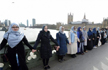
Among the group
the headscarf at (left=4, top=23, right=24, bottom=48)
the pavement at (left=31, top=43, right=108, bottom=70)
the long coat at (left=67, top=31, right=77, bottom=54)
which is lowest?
the pavement at (left=31, top=43, right=108, bottom=70)

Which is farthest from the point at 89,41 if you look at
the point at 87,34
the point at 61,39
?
the point at 61,39

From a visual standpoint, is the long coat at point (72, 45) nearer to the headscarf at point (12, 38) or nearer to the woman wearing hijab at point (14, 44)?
the woman wearing hijab at point (14, 44)

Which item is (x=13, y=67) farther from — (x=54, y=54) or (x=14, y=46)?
(x=54, y=54)

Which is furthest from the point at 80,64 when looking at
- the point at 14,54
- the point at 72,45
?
the point at 14,54

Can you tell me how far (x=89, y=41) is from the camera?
4820mm

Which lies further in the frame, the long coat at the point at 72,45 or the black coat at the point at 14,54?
the long coat at the point at 72,45

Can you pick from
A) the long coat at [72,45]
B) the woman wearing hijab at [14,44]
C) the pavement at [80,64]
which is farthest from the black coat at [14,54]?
the long coat at [72,45]

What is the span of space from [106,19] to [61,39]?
2009 inches

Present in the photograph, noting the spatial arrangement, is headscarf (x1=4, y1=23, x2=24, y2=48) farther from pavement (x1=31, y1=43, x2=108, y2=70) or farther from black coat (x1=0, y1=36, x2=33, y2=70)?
pavement (x1=31, y1=43, x2=108, y2=70)

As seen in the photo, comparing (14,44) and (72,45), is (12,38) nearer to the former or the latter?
(14,44)

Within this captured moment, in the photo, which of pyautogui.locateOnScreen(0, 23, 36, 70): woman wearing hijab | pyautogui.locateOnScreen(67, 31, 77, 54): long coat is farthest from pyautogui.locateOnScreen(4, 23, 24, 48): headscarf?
pyautogui.locateOnScreen(67, 31, 77, 54): long coat

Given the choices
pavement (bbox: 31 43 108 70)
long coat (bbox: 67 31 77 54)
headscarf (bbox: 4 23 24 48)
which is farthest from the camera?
long coat (bbox: 67 31 77 54)

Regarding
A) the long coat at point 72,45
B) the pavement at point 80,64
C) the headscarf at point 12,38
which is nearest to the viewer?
the headscarf at point 12,38

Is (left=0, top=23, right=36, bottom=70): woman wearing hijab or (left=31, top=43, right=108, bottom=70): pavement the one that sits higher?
(left=0, top=23, right=36, bottom=70): woman wearing hijab
